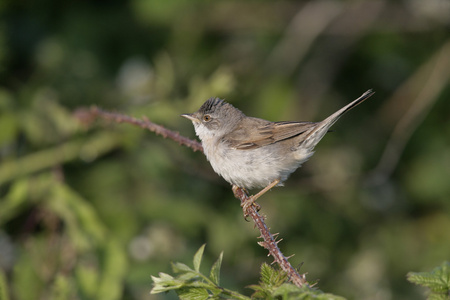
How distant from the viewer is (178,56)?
254 inches

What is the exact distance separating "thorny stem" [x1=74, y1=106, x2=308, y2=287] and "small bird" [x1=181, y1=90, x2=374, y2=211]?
0.18m

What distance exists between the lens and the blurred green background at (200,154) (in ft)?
14.4

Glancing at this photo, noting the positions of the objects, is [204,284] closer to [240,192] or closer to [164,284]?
[164,284]

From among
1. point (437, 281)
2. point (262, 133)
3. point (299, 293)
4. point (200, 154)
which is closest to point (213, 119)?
point (262, 133)

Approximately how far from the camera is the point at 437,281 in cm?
197

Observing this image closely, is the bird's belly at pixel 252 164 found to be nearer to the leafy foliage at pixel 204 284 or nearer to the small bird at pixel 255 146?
the small bird at pixel 255 146

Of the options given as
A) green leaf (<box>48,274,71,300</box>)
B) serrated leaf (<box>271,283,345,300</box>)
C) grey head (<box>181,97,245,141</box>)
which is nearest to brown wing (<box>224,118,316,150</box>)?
grey head (<box>181,97,245,141</box>)

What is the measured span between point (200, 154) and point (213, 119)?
1792mm

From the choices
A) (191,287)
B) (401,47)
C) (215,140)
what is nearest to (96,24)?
(215,140)

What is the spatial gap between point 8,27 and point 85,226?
10.7 feet

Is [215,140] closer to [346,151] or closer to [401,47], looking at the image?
[346,151]

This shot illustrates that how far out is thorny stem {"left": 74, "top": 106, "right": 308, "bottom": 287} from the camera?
1979 mm

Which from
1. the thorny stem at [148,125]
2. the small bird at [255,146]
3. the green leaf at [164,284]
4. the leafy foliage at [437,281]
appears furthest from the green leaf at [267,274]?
the small bird at [255,146]

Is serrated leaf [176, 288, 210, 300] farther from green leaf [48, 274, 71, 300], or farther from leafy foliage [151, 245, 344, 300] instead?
green leaf [48, 274, 71, 300]
